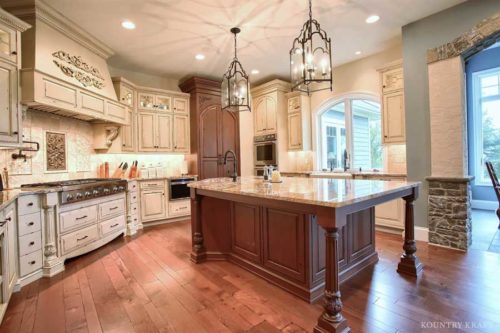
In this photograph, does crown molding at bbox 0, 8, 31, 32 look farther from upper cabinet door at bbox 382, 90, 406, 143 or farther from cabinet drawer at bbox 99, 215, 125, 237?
upper cabinet door at bbox 382, 90, 406, 143

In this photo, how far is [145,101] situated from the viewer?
4.96 meters

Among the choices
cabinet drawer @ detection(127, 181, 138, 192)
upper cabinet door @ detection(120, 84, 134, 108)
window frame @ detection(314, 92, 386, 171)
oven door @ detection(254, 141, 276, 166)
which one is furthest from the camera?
oven door @ detection(254, 141, 276, 166)

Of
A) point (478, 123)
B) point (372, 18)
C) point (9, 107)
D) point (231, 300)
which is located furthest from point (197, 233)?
point (478, 123)

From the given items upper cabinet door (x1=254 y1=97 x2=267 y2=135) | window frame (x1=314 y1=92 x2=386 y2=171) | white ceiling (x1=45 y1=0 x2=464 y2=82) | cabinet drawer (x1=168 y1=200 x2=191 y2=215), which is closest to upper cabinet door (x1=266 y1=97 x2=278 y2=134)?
upper cabinet door (x1=254 y1=97 x2=267 y2=135)

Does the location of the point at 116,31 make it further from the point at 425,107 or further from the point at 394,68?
the point at 425,107

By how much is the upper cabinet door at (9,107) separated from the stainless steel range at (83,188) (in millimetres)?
637

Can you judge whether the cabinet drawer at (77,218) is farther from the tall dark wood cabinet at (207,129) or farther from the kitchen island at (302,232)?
the tall dark wood cabinet at (207,129)

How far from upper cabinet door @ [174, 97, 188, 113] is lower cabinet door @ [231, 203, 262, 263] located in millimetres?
3273

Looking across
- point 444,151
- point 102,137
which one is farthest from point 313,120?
point 102,137

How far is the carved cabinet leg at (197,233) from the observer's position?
9.80ft

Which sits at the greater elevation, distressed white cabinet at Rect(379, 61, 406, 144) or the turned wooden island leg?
distressed white cabinet at Rect(379, 61, 406, 144)

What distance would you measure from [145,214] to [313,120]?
3.94 metres

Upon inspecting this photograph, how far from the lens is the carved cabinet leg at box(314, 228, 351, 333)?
1654mm

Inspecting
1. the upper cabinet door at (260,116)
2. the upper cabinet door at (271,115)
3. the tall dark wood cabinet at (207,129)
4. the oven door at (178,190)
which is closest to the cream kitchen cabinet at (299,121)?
the upper cabinet door at (271,115)
